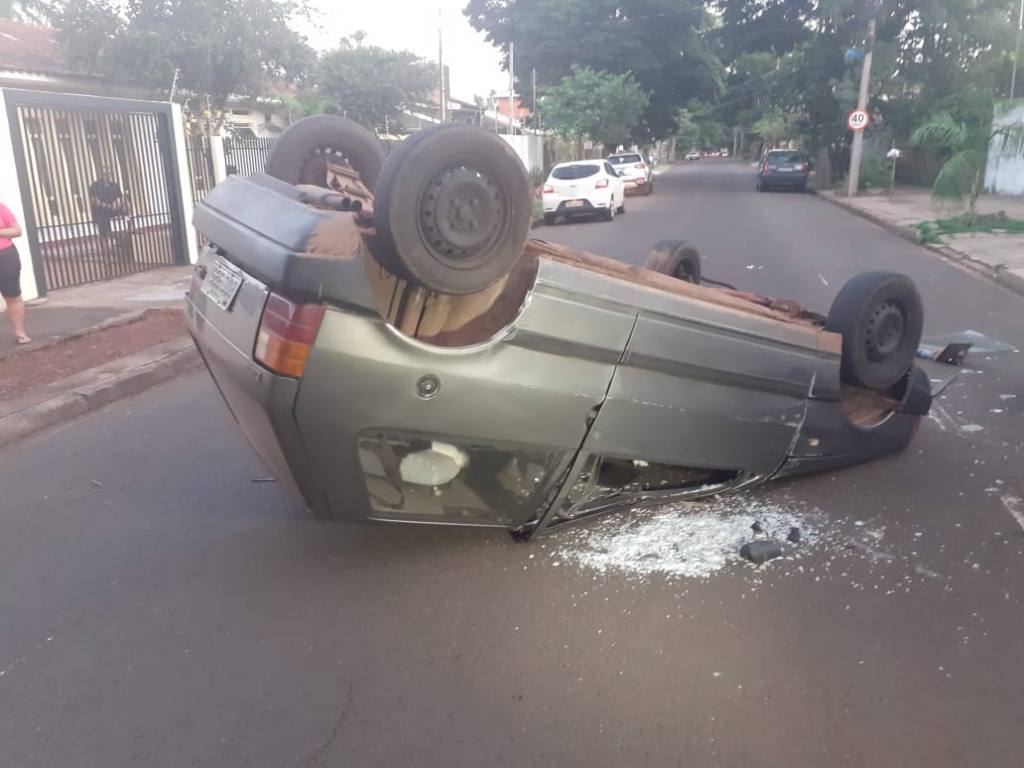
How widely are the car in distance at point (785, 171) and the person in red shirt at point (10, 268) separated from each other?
103 ft

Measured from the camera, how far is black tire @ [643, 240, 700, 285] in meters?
5.50

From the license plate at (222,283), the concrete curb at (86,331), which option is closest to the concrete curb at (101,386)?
the concrete curb at (86,331)

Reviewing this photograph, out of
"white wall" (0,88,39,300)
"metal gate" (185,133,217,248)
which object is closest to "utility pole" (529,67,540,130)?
"metal gate" (185,133,217,248)

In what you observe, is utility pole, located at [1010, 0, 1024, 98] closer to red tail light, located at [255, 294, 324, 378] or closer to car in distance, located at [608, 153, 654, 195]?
car in distance, located at [608, 153, 654, 195]

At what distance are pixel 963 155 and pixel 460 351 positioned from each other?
1729 centimetres

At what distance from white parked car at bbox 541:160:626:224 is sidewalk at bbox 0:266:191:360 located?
35.7 feet

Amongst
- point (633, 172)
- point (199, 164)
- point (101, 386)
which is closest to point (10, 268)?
point (101, 386)

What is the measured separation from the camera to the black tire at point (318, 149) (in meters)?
4.21

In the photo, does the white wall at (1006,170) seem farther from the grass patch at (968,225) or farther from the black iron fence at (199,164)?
the black iron fence at (199,164)

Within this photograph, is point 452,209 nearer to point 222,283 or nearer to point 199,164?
point 222,283

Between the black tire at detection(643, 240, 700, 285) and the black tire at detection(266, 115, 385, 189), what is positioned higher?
the black tire at detection(266, 115, 385, 189)

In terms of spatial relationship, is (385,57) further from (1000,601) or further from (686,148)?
(686,148)

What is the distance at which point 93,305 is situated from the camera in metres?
10.5

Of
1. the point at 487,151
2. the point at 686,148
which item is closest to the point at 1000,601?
the point at 487,151
